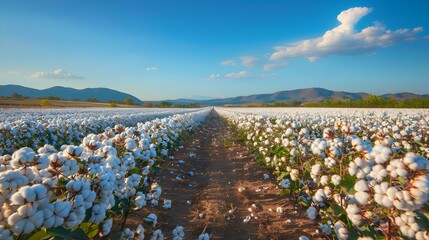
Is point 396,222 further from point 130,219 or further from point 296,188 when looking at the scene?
point 130,219

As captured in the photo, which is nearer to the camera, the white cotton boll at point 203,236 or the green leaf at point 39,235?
the green leaf at point 39,235

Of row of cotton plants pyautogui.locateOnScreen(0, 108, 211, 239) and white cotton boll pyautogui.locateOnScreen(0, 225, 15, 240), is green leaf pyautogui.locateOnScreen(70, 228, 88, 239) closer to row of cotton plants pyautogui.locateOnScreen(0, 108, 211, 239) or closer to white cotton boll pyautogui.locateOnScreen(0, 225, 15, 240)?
row of cotton plants pyautogui.locateOnScreen(0, 108, 211, 239)

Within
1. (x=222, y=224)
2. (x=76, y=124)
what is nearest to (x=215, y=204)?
(x=222, y=224)

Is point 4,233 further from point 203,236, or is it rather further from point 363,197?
point 363,197

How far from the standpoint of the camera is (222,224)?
4.66m

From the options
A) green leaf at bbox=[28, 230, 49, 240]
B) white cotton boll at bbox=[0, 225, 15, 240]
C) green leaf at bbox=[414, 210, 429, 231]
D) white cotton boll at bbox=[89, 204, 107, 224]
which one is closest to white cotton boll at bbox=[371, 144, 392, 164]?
green leaf at bbox=[414, 210, 429, 231]

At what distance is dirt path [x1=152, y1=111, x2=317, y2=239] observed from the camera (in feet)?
14.5

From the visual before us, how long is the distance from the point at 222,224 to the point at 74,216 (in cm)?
323

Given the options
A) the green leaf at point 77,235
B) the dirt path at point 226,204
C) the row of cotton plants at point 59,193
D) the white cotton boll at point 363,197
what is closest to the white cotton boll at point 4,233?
the row of cotton plants at point 59,193

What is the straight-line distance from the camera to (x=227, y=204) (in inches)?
220

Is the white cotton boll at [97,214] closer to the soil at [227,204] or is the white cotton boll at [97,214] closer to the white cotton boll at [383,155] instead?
the soil at [227,204]

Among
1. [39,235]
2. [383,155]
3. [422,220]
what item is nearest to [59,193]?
[39,235]

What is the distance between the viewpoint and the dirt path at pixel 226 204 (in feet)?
14.5

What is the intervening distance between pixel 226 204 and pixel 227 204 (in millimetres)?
23
